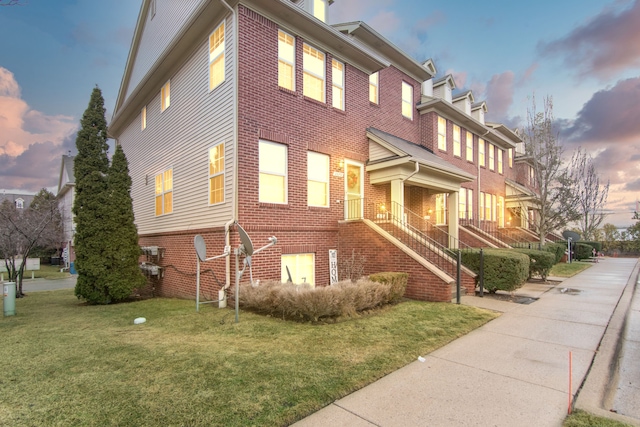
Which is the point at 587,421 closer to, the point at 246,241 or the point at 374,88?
the point at 246,241

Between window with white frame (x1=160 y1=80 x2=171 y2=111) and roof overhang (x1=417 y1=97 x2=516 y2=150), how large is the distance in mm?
10810

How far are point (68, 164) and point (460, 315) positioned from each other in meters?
41.2

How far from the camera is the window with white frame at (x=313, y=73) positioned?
10.1 meters

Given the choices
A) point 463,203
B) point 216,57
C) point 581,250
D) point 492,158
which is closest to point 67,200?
point 216,57

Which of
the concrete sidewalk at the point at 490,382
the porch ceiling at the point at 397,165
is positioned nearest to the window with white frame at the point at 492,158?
the porch ceiling at the point at 397,165

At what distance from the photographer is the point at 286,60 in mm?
9531

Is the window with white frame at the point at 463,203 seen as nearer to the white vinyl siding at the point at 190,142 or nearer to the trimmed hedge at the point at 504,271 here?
the trimmed hedge at the point at 504,271

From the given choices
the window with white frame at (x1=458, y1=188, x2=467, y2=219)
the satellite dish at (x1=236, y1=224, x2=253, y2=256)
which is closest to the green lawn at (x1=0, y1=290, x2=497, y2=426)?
the satellite dish at (x1=236, y1=224, x2=253, y2=256)

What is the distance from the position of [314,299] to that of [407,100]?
12.0m

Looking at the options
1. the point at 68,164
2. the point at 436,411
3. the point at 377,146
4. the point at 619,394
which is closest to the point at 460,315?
the point at 619,394

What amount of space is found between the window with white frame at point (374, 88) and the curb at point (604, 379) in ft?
32.4

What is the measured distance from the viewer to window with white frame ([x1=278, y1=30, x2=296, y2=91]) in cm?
942

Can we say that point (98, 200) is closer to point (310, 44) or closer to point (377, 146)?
point (310, 44)

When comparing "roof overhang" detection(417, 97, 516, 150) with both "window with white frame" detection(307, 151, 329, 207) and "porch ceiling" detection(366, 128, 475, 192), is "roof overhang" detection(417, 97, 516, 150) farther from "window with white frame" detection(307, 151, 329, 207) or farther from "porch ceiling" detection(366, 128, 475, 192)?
"window with white frame" detection(307, 151, 329, 207)
